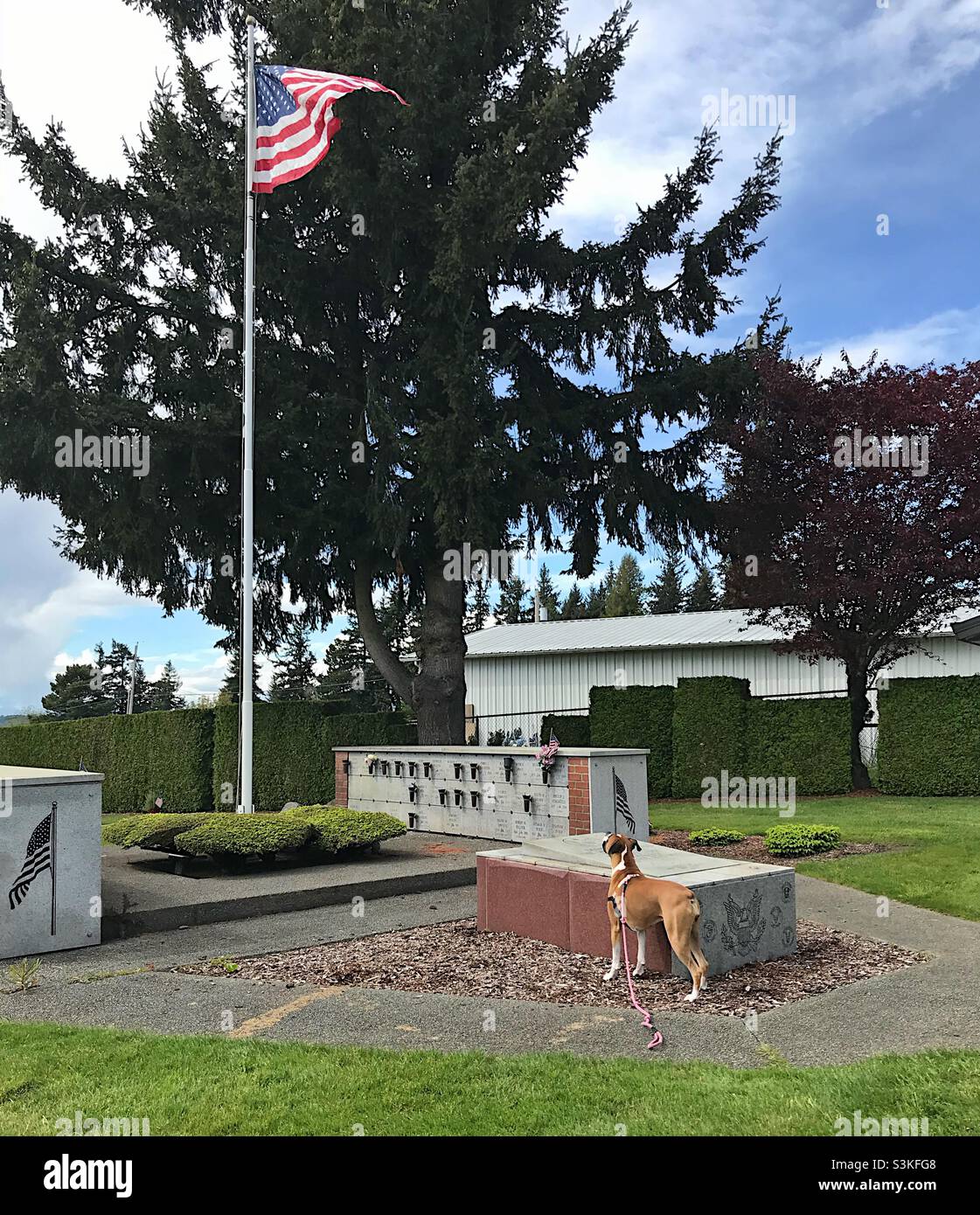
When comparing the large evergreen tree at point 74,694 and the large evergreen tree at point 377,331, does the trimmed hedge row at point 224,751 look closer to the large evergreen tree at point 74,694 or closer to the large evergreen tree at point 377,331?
the large evergreen tree at point 377,331

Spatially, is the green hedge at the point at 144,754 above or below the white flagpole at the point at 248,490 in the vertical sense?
below

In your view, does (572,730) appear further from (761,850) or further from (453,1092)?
(453,1092)

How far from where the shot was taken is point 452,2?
19.0m

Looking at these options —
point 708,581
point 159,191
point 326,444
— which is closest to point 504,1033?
point 326,444

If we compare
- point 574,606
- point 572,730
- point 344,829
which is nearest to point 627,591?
point 574,606

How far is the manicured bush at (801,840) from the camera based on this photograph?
11859 mm

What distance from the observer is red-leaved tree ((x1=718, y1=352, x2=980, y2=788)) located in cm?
1903

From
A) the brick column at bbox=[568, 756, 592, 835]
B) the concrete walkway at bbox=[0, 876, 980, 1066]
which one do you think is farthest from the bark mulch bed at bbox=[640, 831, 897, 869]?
the concrete walkway at bbox=[0, 876, 980, 1066]

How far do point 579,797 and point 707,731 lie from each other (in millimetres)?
9468

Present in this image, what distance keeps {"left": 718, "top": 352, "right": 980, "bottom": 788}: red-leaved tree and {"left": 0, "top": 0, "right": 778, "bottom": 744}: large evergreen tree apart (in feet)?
4.42

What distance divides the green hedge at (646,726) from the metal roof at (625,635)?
9.24 meters

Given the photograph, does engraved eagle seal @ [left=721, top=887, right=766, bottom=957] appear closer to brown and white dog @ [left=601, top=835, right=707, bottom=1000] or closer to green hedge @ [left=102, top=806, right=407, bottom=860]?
brown and white dog @ [left=601, top=835, right=707, bottom=1000]

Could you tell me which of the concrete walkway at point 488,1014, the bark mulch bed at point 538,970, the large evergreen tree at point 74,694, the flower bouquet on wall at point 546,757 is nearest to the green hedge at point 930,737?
Result: the flower bouquet on wall at point 546,757
